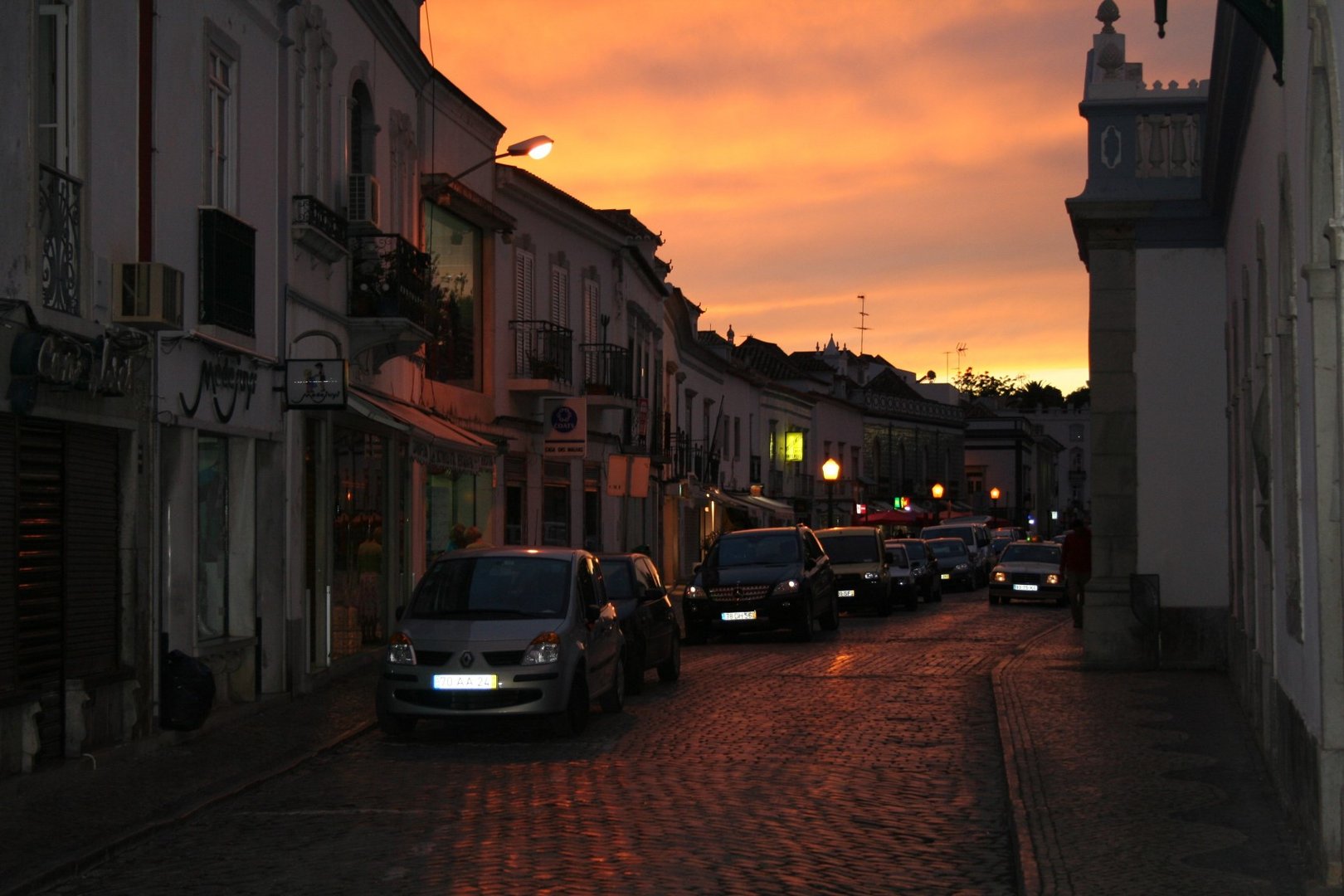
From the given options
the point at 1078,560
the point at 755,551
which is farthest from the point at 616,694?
the point at 1078,560

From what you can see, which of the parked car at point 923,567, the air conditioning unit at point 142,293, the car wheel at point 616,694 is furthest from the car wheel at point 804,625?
the air conditioning unit at point 142,293

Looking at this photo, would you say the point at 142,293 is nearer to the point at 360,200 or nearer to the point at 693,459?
the point at 360,200

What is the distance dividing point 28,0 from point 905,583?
29.5 meters

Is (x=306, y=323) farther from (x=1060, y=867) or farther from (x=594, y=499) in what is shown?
(x=594, y=499)

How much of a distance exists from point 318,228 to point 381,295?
2826mm

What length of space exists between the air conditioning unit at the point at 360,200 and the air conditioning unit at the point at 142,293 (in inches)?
335

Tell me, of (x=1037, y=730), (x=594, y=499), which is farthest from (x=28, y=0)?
(x=594, y=499)

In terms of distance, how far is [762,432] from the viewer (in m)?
73.4

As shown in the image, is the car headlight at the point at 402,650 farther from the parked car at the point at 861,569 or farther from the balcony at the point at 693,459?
the balcony at the point at 693,459

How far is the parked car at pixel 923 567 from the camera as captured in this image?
143 feet

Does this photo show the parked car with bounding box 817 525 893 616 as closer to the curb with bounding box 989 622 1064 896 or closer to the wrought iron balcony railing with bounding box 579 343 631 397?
the wrought iron balcony railing with bounding box 579 343 631 397

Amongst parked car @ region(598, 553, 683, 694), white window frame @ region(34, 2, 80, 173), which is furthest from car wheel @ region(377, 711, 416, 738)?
white window frame @ region(34, 2, 80, 173)

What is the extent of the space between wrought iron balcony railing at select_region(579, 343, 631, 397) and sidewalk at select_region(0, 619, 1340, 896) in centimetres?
1963

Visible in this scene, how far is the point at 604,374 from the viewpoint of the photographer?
40094 mm
